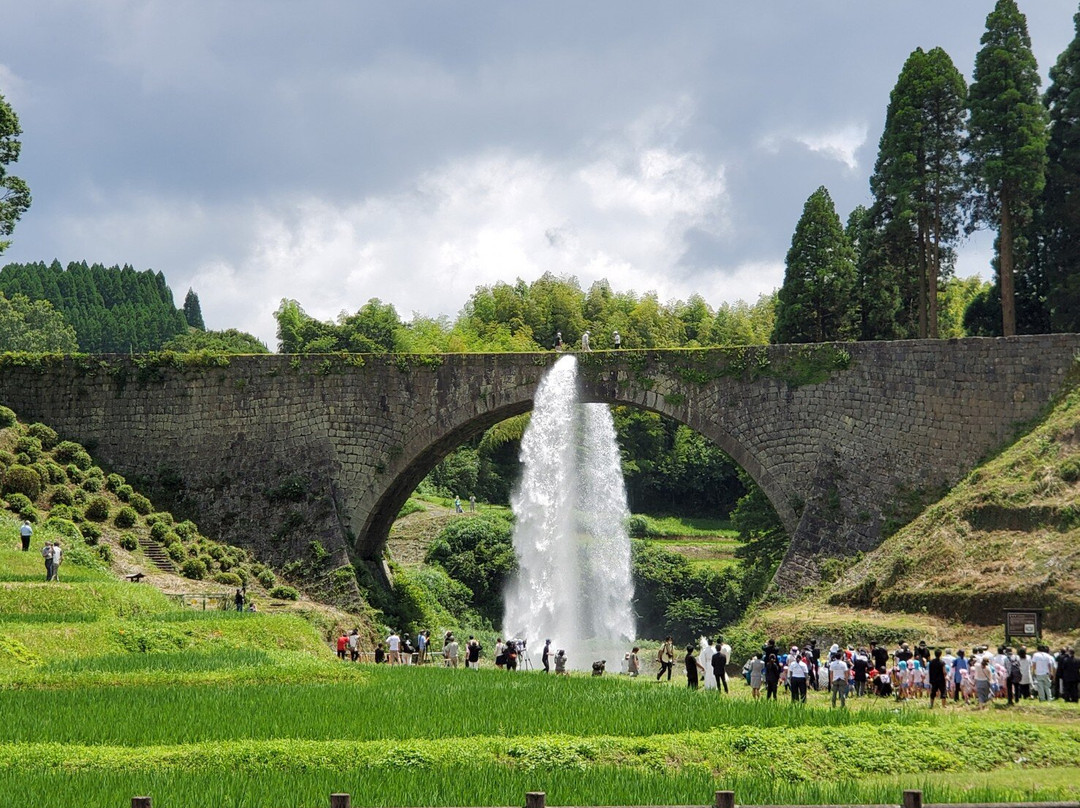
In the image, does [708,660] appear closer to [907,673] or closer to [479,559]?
[907,673]

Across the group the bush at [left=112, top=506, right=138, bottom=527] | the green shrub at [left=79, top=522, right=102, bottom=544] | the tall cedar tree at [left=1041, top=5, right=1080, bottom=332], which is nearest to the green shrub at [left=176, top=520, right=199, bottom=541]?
the bush at [left=112, top=506, right=138, bottom=527]

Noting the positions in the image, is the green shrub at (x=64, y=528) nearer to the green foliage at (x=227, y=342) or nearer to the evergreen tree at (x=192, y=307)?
the green foliage at (x=227, y=342)

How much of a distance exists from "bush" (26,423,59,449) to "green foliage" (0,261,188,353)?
262 feet

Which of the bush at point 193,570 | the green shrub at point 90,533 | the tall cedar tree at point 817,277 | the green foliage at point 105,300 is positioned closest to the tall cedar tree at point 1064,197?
the tall cedar tree at point 817,277

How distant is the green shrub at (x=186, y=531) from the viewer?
3816cm

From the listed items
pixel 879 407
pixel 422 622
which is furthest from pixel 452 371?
pixel 879 407

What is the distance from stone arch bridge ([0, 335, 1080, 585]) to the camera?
32.2 m

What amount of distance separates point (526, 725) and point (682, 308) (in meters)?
76.2

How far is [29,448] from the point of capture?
38.5m

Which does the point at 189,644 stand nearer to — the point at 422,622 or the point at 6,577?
the point at 6,577

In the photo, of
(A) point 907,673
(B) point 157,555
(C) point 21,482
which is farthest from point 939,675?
(C) point 21,482

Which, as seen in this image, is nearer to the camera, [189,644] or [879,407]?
[189,644]

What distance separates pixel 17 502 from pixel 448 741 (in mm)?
23947

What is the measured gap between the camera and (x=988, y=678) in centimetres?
2081
